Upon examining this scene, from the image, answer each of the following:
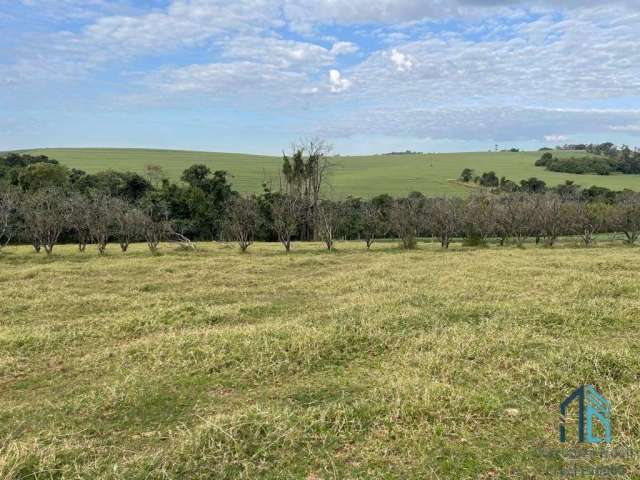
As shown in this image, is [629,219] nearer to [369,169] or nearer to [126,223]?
[126,223]

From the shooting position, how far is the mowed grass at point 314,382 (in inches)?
194

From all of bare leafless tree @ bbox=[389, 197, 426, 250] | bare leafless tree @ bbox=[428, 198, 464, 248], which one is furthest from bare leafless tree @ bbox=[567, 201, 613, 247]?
bare leafless tree @ bbox=[389, 197, 426, 250]

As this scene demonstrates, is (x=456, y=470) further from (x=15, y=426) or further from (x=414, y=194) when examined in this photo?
(x=414, y=194)

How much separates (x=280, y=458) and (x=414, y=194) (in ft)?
216

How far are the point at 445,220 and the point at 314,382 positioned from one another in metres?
33.4

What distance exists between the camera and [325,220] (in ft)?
123

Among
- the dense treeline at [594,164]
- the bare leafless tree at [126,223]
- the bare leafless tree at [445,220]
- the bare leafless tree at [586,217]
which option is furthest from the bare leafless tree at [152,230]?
the dense treeline at [594,164]

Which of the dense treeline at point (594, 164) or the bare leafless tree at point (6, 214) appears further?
the dense treeline at point (594, 164)

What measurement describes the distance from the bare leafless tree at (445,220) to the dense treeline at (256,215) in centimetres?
12

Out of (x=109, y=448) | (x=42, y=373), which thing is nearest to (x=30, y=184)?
(x=42, y=373)

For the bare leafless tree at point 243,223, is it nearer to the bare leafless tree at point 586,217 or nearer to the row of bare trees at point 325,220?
the row of bare trees at point 325,220

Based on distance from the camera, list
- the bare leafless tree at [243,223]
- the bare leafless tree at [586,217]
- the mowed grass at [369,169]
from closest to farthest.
A: the bare leafless tree at [243,223]
the bare leafless tree at [586,217]
the mowed grass at [369,169]

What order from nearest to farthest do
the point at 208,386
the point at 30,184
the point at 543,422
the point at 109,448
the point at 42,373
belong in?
the point at 109,448 < the point at 543,422 < the point at 208,386 < the point at 42,373 < the point at 30,184

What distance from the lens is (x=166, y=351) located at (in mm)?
8547
